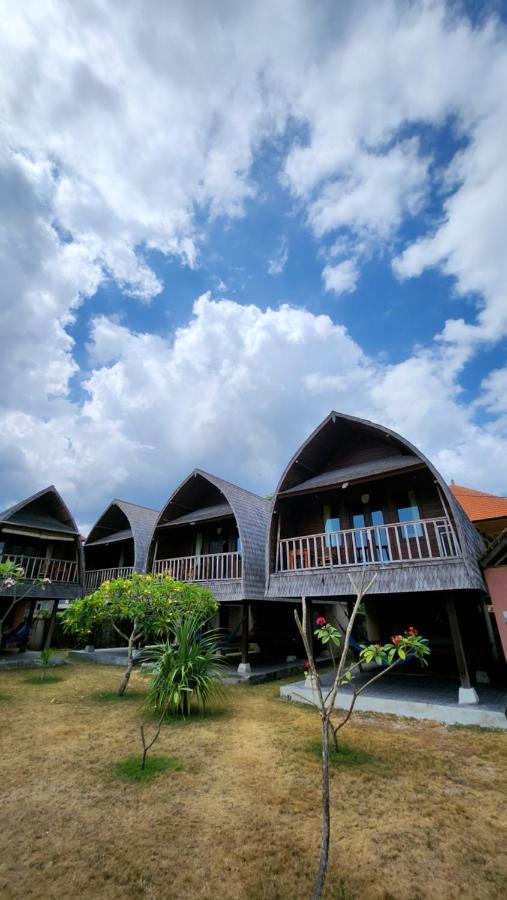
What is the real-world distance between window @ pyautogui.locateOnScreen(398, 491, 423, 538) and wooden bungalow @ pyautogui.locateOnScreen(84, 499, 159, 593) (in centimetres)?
1160

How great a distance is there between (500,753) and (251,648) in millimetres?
12080

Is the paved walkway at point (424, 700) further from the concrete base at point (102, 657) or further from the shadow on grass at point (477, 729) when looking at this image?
the concrete base at point (102, 657)

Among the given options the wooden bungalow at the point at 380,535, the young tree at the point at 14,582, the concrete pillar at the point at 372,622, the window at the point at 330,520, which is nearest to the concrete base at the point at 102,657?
the young tree at the point at 14,582

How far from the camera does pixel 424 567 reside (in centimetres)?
897

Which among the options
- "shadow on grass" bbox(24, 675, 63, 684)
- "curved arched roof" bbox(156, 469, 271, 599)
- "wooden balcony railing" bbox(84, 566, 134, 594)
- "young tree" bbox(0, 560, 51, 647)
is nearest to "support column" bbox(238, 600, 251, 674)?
"curved arched roof" bbox(156, 469, 271, 599)

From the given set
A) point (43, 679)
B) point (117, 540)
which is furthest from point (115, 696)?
point (117, 540)

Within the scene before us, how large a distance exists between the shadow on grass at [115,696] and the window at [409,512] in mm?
8449

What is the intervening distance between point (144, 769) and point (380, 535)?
8.30 m

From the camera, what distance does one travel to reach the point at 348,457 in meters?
13.3

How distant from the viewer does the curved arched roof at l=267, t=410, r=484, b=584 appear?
1055 centimetres

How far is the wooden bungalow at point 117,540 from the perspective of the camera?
18766mm

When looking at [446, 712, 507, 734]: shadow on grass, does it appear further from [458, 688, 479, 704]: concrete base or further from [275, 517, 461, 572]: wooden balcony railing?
[275, 517, 461, 572]: wooden balcony railing

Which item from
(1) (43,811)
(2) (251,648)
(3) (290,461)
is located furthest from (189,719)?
(2) (251,648)

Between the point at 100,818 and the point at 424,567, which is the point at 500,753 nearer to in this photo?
the point at 424,567
